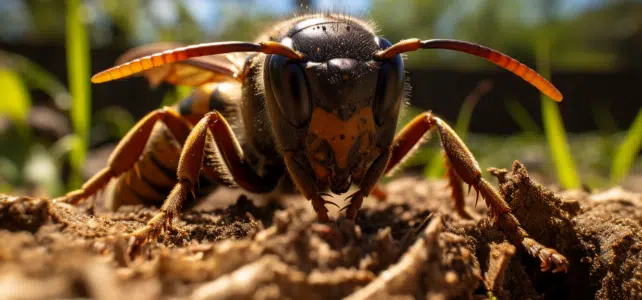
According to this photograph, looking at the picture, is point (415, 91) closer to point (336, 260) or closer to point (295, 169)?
point (295, 169)

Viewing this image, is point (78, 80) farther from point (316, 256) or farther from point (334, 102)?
point (316, 256)

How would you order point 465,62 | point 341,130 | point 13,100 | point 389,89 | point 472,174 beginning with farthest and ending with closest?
point 465,62 < point 13,100 < point 472,174 < point 389,89 < point 341,130

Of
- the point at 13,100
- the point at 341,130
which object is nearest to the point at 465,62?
the point at 13,100

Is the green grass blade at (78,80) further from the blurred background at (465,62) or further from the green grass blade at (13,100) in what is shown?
the blurred background at (465,62)

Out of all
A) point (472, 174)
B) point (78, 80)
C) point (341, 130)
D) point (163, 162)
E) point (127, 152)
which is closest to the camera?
point (341, 130)

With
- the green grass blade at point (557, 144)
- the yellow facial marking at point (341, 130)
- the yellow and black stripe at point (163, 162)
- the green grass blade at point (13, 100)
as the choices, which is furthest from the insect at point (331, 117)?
the green grass blade at point (13, 100)

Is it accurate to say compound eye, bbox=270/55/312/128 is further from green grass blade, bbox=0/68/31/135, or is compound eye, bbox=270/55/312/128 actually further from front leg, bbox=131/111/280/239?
green grass blade, bbox=0/68/31/135
